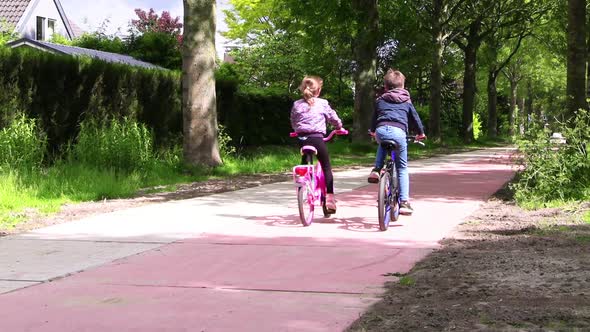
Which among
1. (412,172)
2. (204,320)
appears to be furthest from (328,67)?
(204,320)

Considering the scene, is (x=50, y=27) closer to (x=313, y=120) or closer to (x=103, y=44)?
(x=103, y=44)

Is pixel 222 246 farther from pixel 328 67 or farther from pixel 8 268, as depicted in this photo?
pixel 328 67

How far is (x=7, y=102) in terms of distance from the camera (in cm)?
1313

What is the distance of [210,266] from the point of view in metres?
6.14

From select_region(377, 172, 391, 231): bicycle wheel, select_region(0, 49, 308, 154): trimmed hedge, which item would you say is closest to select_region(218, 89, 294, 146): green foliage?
select_region(0, 49, 308, 154): trimmed hedge

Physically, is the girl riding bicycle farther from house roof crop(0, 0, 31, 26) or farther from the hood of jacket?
house roof crop(0, 0, 31, 26)

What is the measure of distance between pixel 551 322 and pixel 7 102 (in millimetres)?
11595

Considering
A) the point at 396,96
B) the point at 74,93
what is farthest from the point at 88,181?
the point at 396,96

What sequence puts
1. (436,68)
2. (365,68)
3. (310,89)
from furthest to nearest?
(436,68), (365,68), (310,89)

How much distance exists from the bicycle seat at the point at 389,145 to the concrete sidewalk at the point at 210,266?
927mm

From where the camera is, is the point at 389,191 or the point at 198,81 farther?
the point at 198,81

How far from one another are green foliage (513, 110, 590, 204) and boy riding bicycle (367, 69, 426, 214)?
2448 mm

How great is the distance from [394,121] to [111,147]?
7508mm

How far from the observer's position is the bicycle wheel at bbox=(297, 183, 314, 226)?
8208 millimetres
